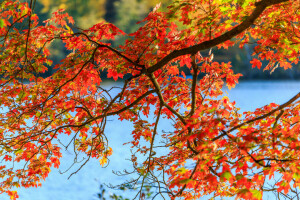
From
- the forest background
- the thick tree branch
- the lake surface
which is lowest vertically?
the thick tree branch

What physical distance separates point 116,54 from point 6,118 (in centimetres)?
167

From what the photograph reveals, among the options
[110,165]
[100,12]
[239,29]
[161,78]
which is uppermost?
[100,12]

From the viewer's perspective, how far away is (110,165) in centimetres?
724

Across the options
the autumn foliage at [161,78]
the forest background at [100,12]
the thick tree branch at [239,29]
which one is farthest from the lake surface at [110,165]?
the thick tree branch at [239,29]

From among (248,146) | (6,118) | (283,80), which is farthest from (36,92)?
(283,80)

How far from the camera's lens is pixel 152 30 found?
2.56m

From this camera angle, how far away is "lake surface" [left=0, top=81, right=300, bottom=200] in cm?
702

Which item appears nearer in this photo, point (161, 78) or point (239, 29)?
point (239, 29)

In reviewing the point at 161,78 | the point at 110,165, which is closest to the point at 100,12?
the point at 110,165

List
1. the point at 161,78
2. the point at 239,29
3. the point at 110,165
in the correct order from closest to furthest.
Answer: the point at 239,29, the point at 161,78, the point at 110,165

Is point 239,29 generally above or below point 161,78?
below

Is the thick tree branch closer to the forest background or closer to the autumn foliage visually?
the autumn foliage

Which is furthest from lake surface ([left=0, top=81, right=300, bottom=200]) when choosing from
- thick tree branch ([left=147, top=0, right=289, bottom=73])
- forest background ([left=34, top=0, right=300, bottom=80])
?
thick tree branch ([left=147, top=0, right=289, bottom=73])

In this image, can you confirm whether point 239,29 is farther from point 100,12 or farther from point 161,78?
point 100,12
